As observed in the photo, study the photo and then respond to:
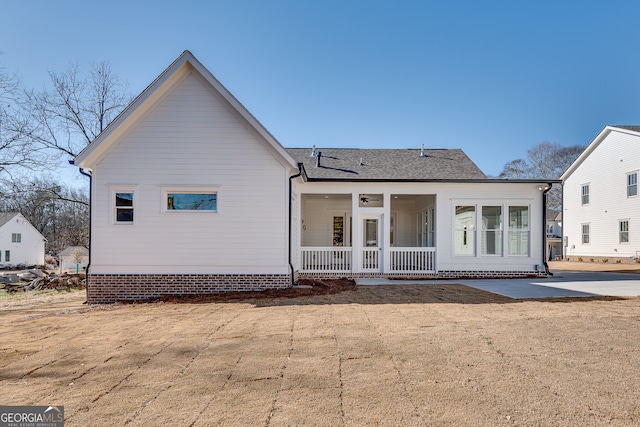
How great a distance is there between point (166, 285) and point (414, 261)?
8365 millimetres

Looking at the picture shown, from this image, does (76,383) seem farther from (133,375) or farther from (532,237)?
(532,237)

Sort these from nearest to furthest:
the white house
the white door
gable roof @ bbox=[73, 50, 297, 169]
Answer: gable roof @ bbox=[73, 50, 297, 169], the white house, the white door

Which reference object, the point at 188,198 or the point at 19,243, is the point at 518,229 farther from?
the point at 19,243

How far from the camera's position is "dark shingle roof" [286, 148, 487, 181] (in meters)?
13.3

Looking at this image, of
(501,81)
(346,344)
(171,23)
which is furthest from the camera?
(501,81)

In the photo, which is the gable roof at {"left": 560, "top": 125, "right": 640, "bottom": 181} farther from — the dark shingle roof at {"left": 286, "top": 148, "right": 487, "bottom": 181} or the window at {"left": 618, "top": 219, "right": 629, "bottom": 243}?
the dark shingle roof at {"left": 286, "top": 148, "right": 487, "bottom": 181}

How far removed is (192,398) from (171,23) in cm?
1300

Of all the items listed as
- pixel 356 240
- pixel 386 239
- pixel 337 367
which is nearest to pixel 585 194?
pixel 386 239

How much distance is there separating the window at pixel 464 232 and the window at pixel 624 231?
1569 centimetres

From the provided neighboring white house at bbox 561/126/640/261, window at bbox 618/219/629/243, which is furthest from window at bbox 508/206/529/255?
window at bbox 618/219/629/243

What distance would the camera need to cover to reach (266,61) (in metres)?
15.2

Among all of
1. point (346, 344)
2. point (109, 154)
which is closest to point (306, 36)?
point (109, 154)

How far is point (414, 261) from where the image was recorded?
13039 millimetres

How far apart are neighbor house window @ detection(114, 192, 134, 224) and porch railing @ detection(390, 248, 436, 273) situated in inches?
340
